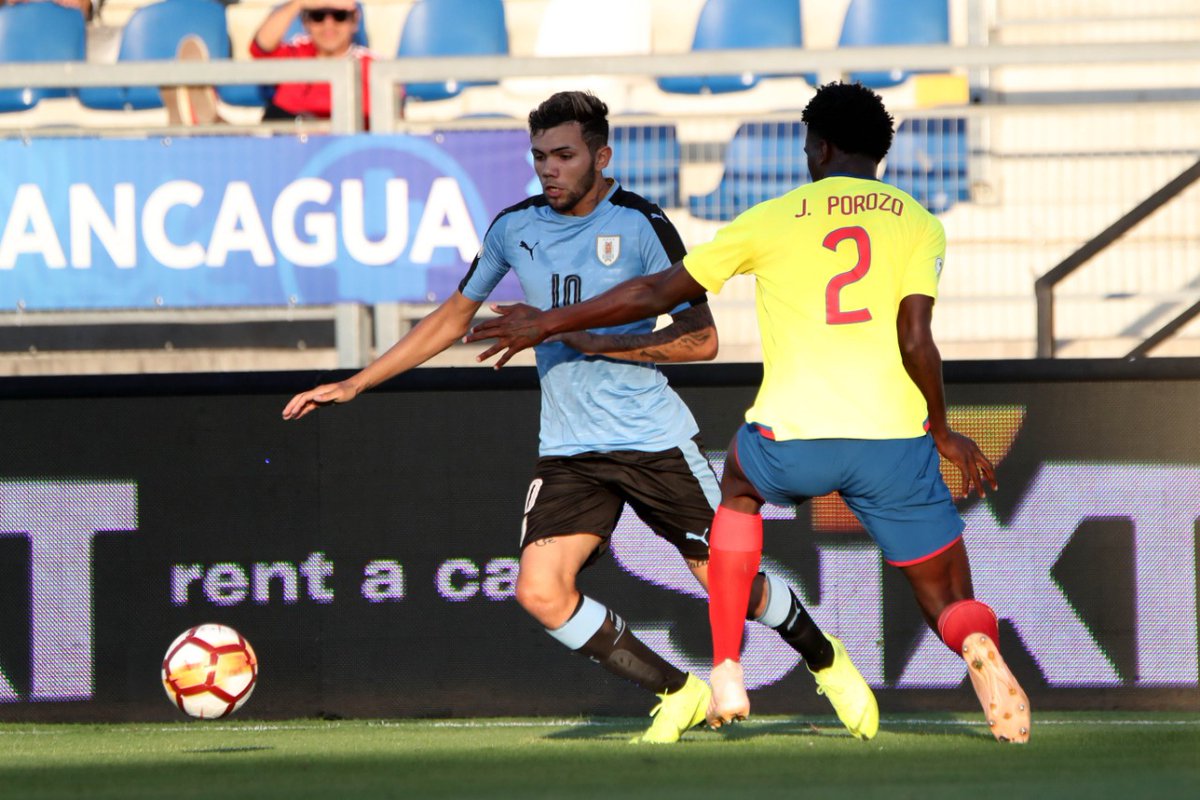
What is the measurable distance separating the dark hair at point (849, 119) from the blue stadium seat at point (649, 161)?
231 cm

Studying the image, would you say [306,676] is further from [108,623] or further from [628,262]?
[628,262]

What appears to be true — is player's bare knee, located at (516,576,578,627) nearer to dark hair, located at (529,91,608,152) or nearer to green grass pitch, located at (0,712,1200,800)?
green grass pitch, located at (0,712,1200,800)

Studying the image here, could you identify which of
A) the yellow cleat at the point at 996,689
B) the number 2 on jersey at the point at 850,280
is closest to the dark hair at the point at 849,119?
the number 2 on jersey at the point at 850,280

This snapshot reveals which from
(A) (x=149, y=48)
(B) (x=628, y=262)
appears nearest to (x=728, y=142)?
(B) (x=628, y=262)

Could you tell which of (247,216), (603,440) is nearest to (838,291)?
(603,440)

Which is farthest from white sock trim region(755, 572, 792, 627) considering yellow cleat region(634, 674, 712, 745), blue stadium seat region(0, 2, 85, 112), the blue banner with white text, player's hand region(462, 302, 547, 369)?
blue stadium seat region(0, 2, 85, 112)

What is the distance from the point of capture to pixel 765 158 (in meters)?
7.89

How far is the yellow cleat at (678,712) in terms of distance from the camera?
6.07m

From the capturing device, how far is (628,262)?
241 inches

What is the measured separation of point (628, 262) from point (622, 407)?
1.60ft

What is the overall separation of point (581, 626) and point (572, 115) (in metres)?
1.71

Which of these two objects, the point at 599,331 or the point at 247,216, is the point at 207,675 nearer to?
the point at 599,331

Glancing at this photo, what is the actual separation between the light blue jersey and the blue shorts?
57cm

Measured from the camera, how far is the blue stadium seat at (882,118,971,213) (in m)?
7.82
